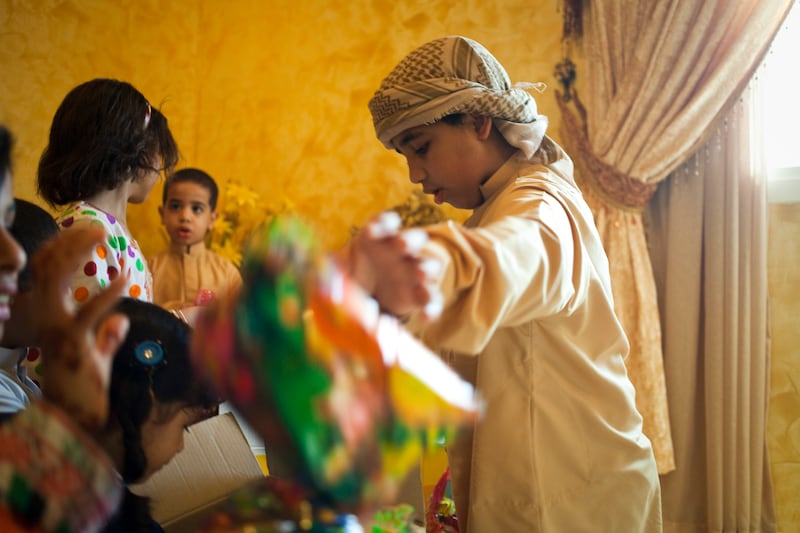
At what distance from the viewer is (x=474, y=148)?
112cm

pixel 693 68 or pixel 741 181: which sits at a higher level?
pixel 693 68

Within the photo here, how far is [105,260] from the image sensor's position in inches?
50.4

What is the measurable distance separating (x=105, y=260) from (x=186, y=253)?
1539 millimetres

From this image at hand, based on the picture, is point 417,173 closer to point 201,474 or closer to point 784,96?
point 201,474

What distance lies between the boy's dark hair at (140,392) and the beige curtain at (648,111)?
199cm

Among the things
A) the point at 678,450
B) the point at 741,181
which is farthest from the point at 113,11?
the point at 678,450

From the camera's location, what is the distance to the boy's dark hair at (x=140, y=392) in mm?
646

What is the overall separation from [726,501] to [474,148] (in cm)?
180

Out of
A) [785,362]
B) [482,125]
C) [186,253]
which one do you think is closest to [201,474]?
[482,125]

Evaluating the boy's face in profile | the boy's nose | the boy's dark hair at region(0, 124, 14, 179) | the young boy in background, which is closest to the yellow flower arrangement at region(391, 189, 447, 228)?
the young boy in background

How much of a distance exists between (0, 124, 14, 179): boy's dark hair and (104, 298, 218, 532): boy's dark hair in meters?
0.18

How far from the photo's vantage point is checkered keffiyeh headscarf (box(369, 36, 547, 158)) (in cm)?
101

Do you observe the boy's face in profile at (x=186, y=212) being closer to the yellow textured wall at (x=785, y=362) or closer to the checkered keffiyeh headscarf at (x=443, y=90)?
the checkered keffiyeh headscarf at (x=443, y=90)

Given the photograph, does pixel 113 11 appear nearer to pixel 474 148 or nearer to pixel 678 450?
pixel 474 148
